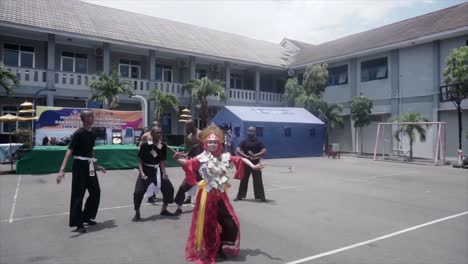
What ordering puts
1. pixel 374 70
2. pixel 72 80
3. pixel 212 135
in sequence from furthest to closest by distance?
pixel 374 70 < pixel 72 80 < pixel 212 135

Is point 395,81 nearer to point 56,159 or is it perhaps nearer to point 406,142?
point 406,142

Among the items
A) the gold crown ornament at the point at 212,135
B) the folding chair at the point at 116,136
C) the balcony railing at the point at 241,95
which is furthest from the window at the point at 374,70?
the gold crown ornament at the point at 212,135

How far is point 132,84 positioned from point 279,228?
17.0 meters

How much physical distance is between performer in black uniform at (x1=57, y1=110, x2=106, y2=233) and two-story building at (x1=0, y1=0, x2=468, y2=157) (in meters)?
14.8

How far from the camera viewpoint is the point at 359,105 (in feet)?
74.1

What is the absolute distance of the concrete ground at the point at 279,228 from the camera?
4410mm

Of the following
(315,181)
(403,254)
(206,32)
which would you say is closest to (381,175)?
(315,181)

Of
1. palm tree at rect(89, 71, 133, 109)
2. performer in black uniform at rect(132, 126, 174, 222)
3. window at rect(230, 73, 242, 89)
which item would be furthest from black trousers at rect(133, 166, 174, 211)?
A: window at rect(230, 73, 242, 89)

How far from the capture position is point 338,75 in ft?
88.4

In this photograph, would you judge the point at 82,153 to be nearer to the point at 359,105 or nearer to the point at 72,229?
the point at 72,229

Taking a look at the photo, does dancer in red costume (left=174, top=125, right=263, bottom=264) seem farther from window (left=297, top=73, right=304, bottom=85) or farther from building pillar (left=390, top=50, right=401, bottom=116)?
window (left=297, top=73, right=304, bottom=85)

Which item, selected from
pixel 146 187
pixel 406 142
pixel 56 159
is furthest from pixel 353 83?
pixel 146 187

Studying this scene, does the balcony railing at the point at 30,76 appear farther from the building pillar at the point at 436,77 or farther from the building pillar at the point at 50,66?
the building pillar at the point at 436,77

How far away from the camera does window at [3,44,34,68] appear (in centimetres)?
1922
